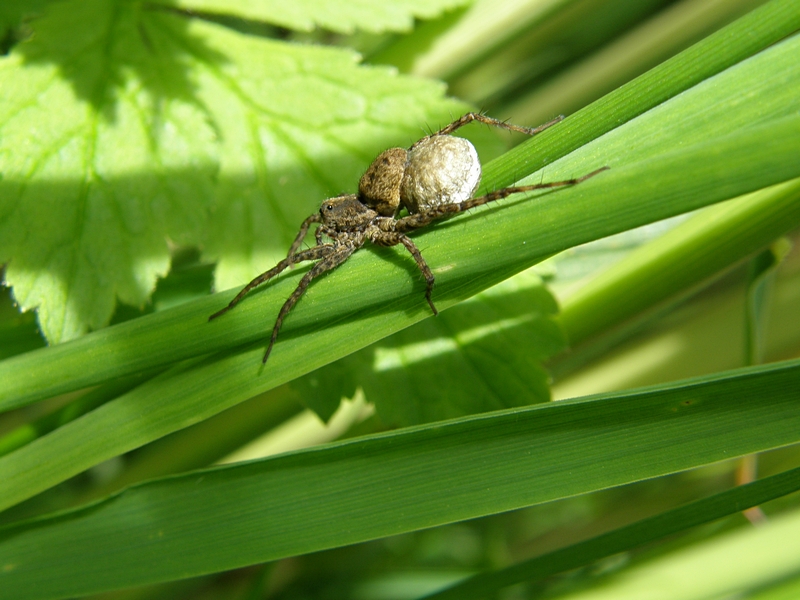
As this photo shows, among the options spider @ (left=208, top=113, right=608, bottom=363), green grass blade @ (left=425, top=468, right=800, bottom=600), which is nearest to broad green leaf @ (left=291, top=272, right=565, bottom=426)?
spider @ (left=208, top=113, right=608, bottom=363)

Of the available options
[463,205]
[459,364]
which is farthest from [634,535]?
[463,205]

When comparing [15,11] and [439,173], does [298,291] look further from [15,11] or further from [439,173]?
[15,11]

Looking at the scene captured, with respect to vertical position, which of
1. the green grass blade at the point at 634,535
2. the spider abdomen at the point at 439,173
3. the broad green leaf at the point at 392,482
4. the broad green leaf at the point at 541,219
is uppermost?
the spider abdomen at the point at 439,173

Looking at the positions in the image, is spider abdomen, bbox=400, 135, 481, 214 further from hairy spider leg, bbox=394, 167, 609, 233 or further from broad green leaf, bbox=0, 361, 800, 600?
broad green leaf, bbox=0, 361, 800, 600

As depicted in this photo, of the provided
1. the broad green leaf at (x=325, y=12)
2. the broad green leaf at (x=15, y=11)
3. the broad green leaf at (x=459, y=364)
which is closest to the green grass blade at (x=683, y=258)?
the broad green leaf at (x=459, y=364)

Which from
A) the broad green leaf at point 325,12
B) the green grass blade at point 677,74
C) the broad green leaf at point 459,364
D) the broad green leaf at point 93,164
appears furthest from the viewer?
the broad green leaf at point 325,12

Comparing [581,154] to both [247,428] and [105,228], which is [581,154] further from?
[247,428]

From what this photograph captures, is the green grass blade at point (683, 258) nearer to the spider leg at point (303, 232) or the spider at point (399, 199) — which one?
the spider at point (399, 199)

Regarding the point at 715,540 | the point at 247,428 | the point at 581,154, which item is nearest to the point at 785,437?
the point at 581,154
